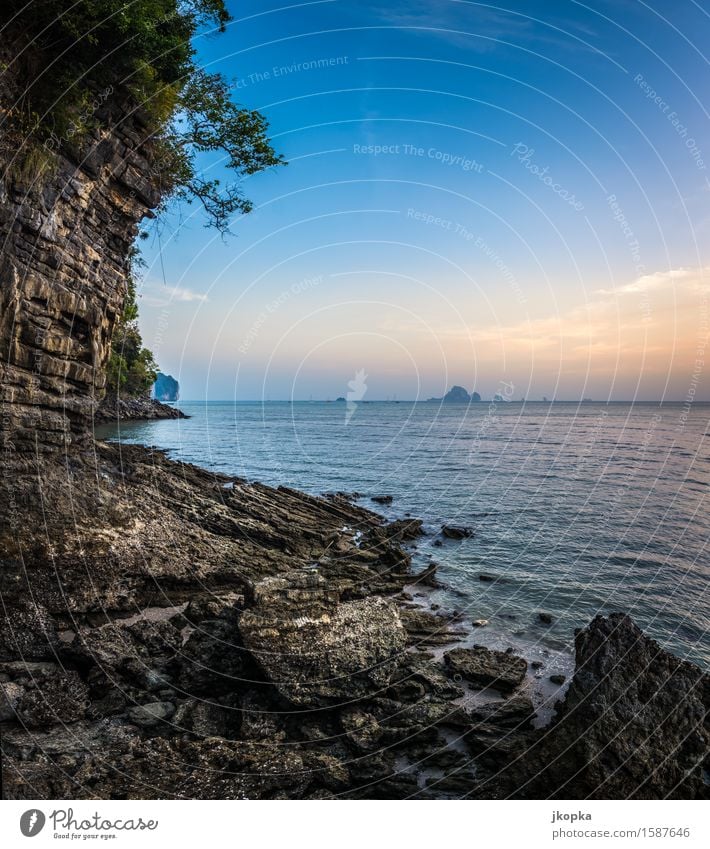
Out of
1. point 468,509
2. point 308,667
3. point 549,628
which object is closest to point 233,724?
point 308,667

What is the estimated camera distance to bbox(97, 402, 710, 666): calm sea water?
1877 cm

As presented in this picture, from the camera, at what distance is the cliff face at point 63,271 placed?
14.5 metres

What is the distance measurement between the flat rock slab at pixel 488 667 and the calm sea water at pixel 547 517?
205 centimetres

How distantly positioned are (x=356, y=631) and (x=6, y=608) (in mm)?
9622

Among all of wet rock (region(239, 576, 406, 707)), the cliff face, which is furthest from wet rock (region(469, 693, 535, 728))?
the cliff face

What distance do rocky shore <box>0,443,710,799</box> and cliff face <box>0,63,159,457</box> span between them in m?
1.97

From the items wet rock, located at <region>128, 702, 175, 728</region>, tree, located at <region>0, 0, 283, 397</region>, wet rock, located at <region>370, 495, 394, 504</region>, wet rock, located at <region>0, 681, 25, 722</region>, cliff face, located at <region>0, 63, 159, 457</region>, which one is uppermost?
tree, located at <region>0, 0, 283, 397</region>

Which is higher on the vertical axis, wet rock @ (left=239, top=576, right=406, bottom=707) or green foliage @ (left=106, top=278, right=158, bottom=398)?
green foliage @ (left=106, top=278, right=158, bottom=398)

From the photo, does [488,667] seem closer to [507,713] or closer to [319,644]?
[507,713]

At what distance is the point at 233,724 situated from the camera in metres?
9.82

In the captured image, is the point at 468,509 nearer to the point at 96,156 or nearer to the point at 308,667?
the point at 308,667

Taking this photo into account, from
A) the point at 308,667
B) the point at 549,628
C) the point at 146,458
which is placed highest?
the point at 146,458

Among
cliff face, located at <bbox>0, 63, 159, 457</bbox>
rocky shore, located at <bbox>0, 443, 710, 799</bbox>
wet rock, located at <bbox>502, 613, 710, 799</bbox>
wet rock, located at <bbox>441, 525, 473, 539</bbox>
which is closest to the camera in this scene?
wet rock, located at <bbox>502, 613, 710, 799</bbox>

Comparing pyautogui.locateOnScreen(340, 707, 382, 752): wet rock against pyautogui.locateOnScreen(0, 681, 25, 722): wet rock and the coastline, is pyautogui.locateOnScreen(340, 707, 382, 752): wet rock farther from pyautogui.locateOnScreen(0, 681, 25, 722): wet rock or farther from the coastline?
the coastline
